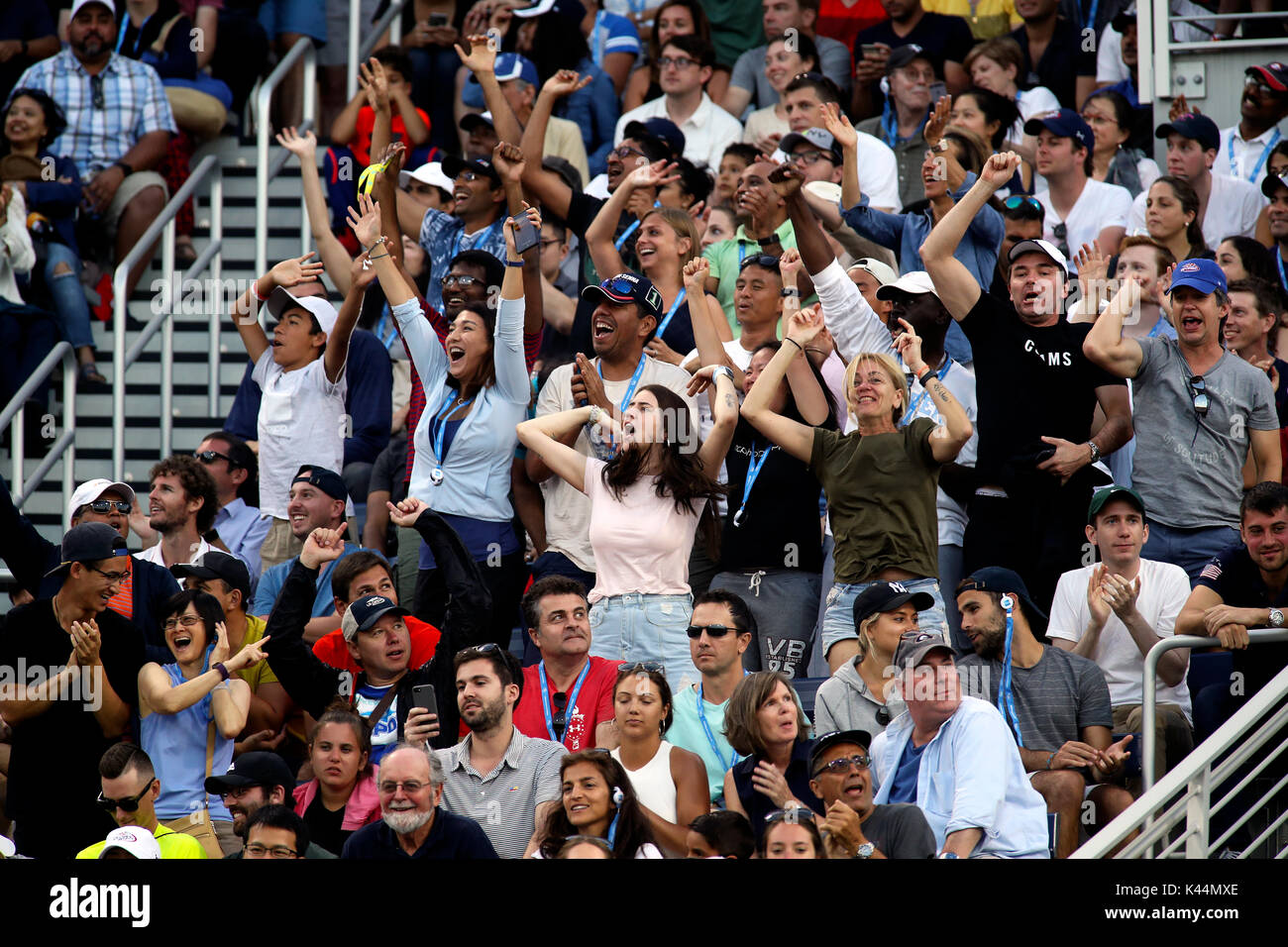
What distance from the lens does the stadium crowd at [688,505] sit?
754 cm

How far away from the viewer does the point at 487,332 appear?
953 centimetres

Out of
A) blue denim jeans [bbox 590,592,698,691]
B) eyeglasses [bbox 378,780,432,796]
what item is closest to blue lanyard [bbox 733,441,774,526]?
blue denim jeans [bbox 590,592,698,691]

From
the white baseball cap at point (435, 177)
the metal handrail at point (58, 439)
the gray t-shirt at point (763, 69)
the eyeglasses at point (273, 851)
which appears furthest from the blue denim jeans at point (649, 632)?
the gray t-shirt at point (763, 69)

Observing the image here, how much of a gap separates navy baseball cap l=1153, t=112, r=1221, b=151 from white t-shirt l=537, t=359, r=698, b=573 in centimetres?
368

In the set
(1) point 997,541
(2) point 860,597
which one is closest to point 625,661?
(2) point 860,597

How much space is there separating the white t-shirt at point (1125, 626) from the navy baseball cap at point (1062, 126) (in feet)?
11.1

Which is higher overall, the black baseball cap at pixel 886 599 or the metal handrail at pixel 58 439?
the metal handrail at pixel 58 439

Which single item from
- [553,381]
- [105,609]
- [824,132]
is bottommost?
[105,609]

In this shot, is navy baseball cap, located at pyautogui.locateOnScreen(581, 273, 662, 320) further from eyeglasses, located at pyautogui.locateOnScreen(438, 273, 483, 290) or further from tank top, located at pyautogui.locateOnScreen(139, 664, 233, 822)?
tank top, located at pyautogui.locateOnScreen(139, 664, 233, 822)

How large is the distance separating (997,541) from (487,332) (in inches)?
106

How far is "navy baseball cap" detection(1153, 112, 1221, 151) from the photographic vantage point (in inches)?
436

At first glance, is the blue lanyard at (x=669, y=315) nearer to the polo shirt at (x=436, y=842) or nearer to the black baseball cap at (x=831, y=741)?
the black baseball cap at (x=831, y=741)
